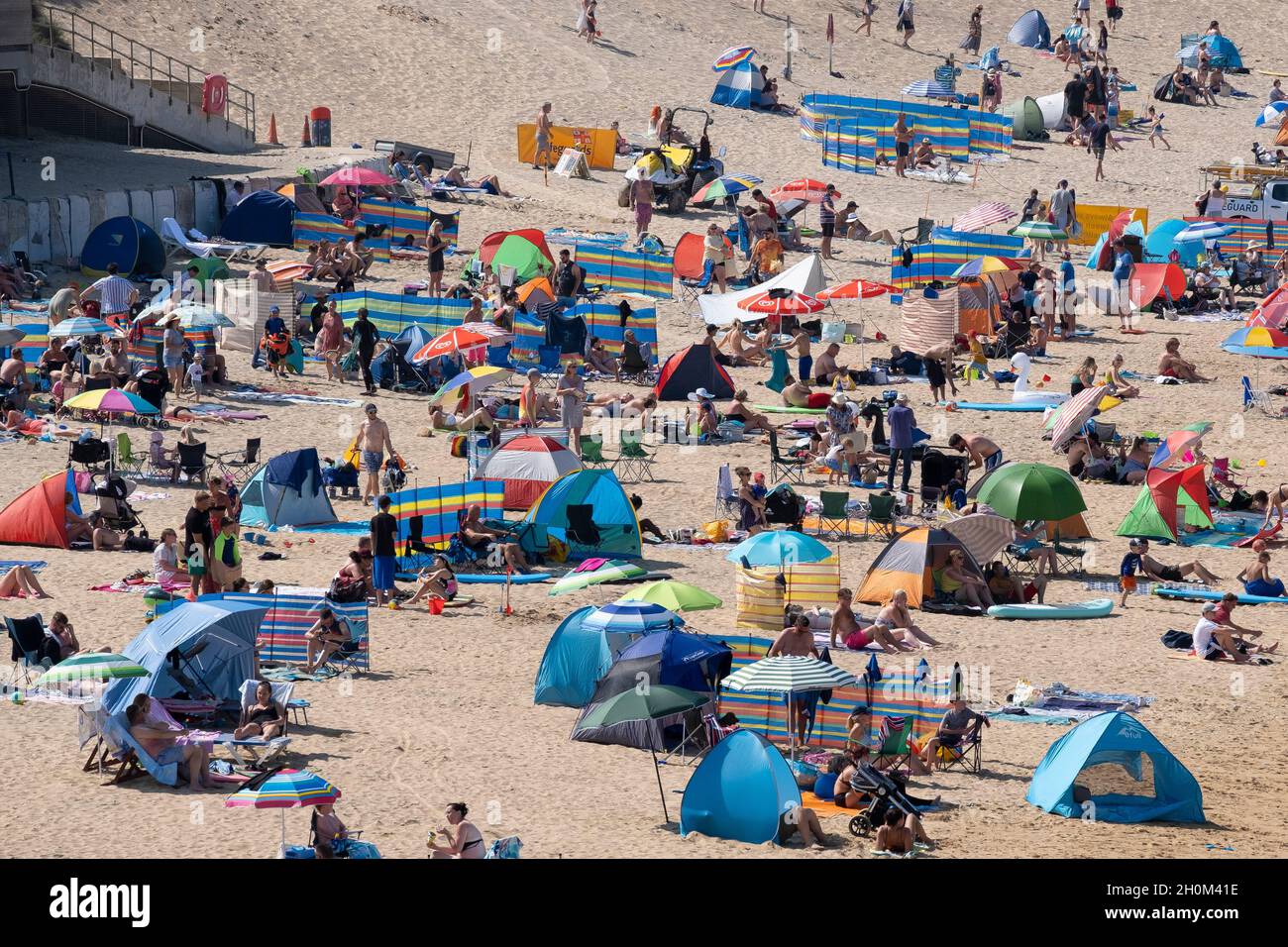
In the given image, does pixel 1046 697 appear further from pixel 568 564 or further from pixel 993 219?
pixel 993 219

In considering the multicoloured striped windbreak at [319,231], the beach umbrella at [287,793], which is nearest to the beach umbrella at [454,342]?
the multicoloured striped windbreak at [319,231]

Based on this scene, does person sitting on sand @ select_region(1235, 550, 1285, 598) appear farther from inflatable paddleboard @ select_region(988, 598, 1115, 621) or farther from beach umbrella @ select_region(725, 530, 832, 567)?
beach umbrella @ select_region(725, 530, 832, 567)

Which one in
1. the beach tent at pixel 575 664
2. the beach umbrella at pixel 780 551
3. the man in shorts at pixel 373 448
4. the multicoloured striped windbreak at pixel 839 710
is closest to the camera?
the multicoloured striped windbreak at pixel 839 710

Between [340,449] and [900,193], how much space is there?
1806 centimetres

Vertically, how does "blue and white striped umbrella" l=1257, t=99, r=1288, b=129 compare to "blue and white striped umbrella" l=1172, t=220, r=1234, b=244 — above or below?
above

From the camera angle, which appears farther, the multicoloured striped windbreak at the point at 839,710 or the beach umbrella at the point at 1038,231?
the beach umbrella at the point at 1038,231

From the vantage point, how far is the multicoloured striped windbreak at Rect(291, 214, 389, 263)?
33.4 m

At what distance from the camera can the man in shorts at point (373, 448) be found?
22.7 metres

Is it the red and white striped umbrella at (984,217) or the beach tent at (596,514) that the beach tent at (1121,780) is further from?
the red and white striped umbrella at (984,217)

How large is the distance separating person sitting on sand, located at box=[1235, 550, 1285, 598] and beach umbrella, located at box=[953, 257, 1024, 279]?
1085cm

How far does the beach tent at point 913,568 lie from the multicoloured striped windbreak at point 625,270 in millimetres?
12604

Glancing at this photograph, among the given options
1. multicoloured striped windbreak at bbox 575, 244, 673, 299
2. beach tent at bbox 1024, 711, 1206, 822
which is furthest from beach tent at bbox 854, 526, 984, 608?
multicoloured striped windbreak at bbox 575, 244, 673, 299

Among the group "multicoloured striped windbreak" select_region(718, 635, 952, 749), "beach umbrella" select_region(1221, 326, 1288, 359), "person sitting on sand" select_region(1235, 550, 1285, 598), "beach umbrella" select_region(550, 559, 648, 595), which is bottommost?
"multicoloured striped windbreak" select_region(718, 635, 952, 749)

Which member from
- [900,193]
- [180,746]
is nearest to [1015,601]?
[180,746]
